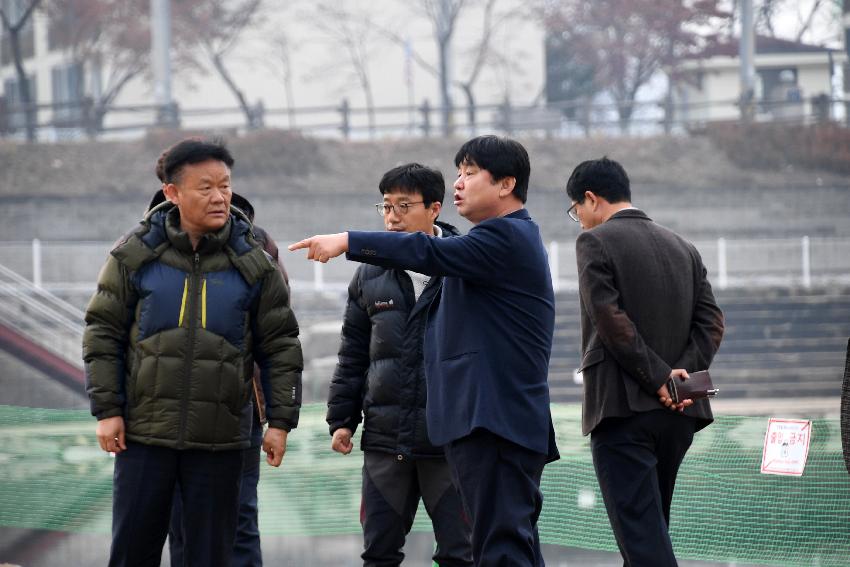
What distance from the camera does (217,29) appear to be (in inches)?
1189

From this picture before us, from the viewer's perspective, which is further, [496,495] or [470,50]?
[470,50]

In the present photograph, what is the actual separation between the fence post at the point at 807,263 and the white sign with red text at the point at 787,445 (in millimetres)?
16358

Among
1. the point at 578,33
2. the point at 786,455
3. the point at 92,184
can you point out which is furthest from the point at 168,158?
the point at 578,33

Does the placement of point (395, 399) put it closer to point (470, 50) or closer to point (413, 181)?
point (413, 181)

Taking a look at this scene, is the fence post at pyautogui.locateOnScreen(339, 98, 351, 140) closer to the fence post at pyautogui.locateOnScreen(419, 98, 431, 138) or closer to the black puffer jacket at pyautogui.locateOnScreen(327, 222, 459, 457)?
the fence post at pyautogui.locateOnScreen(419, 98, 431, 138)

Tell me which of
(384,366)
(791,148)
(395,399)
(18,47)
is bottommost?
(395,399)

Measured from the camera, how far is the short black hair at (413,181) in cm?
464

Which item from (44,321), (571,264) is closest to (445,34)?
(571,264)

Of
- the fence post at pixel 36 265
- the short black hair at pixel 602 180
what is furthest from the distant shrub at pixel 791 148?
the short black hair at pixel 602 180

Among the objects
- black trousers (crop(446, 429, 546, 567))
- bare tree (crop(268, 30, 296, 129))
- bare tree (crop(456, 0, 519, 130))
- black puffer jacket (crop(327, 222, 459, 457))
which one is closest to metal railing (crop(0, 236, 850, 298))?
bare tree (crop(456, 0, 519, 130))

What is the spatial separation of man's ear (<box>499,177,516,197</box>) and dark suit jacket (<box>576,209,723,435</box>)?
1.53 feet

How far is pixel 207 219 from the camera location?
12.8 feet

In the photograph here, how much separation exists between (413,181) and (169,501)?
1.55 m

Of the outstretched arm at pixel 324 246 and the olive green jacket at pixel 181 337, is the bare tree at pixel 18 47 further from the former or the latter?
the outstretched arm at pixel 324 246
